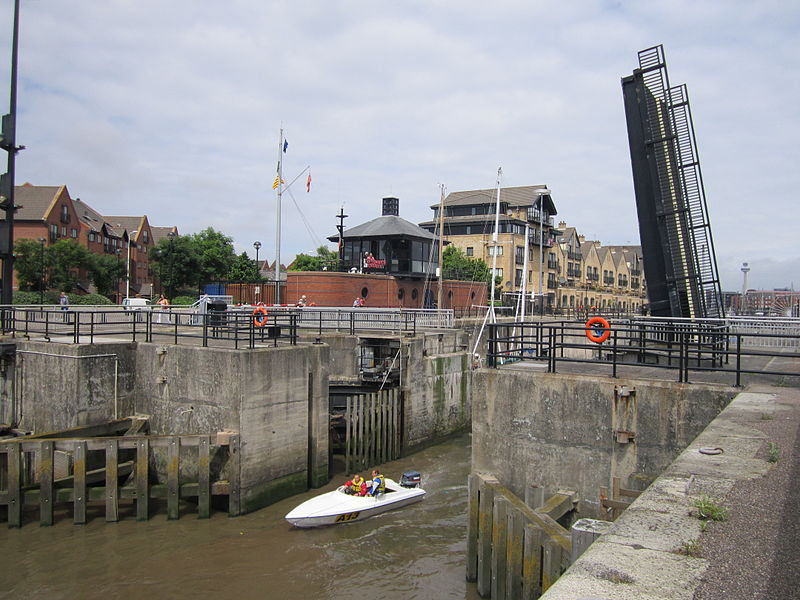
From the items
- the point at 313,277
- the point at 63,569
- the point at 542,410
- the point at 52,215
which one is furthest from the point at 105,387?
the point at 52,215

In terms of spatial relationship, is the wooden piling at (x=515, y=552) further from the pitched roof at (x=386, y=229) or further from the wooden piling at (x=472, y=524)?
the pitched roof at (x=386, y=229)

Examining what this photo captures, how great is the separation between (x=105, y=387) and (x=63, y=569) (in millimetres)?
5726

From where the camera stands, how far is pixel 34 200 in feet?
217

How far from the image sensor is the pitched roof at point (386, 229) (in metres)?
41.0

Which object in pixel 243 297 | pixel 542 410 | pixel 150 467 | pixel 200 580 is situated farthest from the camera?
pixel 243 297

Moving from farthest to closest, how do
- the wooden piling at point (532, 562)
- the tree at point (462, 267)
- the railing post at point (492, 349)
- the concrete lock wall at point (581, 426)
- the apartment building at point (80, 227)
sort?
1. the apartment building at point (80, 227)
2. the tree at point (462, 267)
3. the railing post at point (492, 349)
4. the concrete lock wall at point (581, 426)
5. the wooden piling at point (532, 562)

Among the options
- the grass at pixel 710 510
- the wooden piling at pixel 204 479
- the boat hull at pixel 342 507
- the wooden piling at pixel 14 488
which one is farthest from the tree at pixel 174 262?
the grass at pixel 710 510

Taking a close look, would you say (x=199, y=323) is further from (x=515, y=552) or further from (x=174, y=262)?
(x=174, y=262)

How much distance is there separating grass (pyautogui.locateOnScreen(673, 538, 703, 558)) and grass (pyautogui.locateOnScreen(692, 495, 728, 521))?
0.54 meters

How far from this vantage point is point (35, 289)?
175 feet

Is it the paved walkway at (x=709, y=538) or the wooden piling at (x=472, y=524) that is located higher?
the paved walkway at (x=709, y=538)

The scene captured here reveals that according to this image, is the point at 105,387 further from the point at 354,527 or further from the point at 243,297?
the point at 243,297

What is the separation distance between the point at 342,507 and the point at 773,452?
1034 cm

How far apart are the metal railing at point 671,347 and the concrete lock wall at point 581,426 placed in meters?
0.42
